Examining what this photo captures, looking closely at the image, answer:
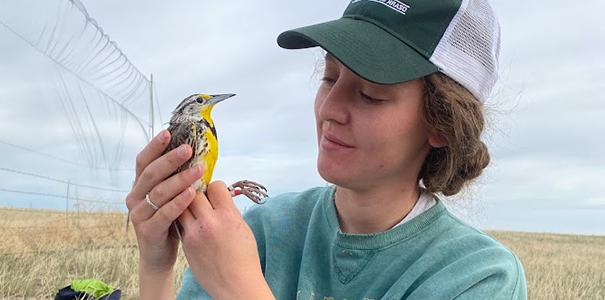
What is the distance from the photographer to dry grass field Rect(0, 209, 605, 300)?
4777 millimetres

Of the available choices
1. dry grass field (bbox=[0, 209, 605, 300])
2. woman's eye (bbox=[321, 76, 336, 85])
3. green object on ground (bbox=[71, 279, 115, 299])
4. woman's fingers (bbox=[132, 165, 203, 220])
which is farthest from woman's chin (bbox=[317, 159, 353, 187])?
dry grass field (bbox=[0, 209, 605, 300])

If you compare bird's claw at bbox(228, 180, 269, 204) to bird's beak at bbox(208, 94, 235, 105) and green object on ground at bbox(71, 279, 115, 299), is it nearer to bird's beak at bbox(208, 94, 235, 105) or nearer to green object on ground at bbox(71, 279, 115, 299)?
bird's beak at bbox(208, 94, 235, 105)

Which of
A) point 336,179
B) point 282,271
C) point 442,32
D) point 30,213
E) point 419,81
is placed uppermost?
point 442,32

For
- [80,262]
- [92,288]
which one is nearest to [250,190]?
[92,288]

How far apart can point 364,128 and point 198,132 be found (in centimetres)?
48

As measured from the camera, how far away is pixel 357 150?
1.86 metres

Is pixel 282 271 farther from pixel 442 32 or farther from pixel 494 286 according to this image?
pixel 442 32

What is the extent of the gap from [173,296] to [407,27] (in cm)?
114

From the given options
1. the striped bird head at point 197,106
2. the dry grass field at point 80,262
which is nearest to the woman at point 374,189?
the striped bird head at point 197,106

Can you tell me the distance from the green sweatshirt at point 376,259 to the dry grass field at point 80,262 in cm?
267

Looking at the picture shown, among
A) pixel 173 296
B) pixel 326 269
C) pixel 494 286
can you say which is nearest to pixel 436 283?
pixel 494 286

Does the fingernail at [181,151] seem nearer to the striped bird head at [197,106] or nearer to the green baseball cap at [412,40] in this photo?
the striped bird head at [197,106]

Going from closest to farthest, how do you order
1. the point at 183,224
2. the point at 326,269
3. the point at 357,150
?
the point at 183,224 → the point at 357,150 → the point at 326,269

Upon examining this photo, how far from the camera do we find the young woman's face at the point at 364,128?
6.05 feet
